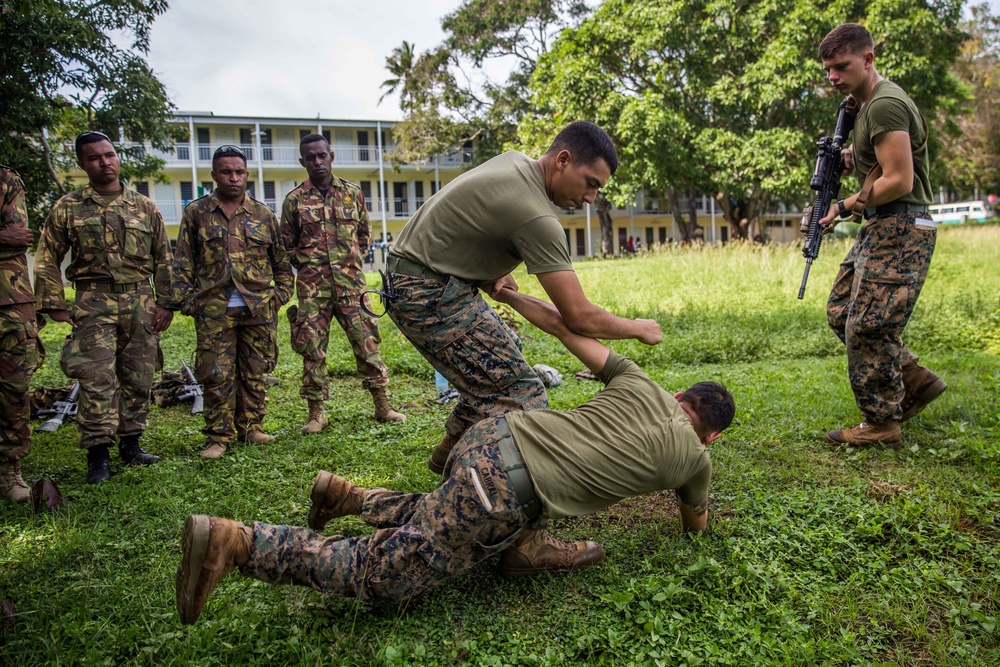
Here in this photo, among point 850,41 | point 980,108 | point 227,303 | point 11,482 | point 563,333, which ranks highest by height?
point 980,108

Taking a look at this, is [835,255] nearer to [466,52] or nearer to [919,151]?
[919,151]

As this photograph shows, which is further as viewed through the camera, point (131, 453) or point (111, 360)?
point (131, 453)

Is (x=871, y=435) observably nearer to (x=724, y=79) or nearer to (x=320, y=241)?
Result: (x=320, y=241)

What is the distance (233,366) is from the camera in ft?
Answer: 16.4

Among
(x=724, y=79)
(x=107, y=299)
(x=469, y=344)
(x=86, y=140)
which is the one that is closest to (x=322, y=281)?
(x=107, y=299)

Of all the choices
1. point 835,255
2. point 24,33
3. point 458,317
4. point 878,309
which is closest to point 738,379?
point 878,309

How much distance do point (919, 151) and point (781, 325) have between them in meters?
4.64

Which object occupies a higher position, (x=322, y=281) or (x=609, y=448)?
(x=322, y=281)

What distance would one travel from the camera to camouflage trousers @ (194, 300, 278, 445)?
4871mm

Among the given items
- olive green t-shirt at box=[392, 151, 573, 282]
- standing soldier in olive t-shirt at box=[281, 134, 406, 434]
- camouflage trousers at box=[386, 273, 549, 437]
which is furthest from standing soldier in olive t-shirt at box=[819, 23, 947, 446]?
standing soldier in olive t-shirt at box=[281, 134, 406, 434]

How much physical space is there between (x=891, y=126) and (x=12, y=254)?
Result: 5488mm

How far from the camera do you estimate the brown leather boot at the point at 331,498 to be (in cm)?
301

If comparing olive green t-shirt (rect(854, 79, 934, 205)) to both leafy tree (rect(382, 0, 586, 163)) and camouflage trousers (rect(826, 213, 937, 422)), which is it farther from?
leafy tree (rect(382, 0, 586, 163))

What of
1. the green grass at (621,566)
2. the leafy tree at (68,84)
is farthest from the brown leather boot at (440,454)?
the leafy tree at (68,84)
